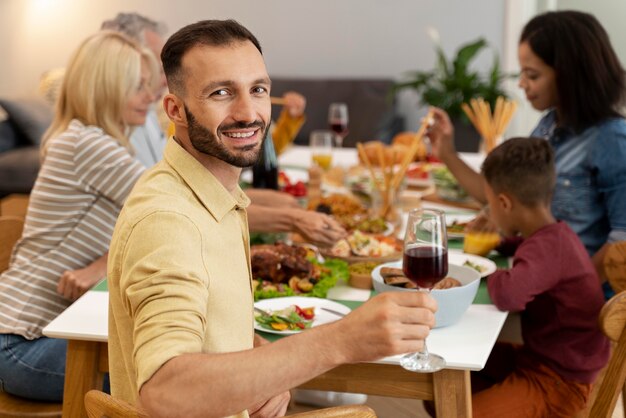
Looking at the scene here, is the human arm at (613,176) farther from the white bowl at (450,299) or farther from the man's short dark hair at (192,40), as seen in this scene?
the man's short dark hair at (192,40)

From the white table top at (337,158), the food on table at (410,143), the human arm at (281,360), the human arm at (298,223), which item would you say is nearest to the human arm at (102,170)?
the human arm at (298,223)

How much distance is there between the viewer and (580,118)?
2.70 m

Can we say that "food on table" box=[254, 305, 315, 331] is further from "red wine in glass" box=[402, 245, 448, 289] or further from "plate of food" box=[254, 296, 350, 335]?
"red wine in glass" box=[402, 245, 448, 289]

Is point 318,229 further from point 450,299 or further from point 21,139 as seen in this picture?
point 21,139

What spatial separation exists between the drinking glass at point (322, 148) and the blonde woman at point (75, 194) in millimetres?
903

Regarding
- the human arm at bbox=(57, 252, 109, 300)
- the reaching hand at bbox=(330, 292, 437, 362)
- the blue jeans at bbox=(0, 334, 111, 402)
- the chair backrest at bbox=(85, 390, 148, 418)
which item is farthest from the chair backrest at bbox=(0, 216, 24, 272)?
the reaching hand at bbox=(330, 292, 437, 362)

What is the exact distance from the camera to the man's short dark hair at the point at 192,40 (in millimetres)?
1369

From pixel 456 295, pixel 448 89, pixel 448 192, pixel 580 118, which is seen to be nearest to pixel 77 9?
pixel 448 89

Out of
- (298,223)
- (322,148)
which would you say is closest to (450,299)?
(298,223)

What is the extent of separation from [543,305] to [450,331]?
16.4 inches

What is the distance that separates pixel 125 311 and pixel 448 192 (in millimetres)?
2065

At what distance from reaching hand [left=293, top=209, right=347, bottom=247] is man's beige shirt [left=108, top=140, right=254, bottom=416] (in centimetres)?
89

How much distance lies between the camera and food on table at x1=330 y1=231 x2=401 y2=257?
2.40 meters

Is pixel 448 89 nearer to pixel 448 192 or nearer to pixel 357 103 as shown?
pixel 357 103
